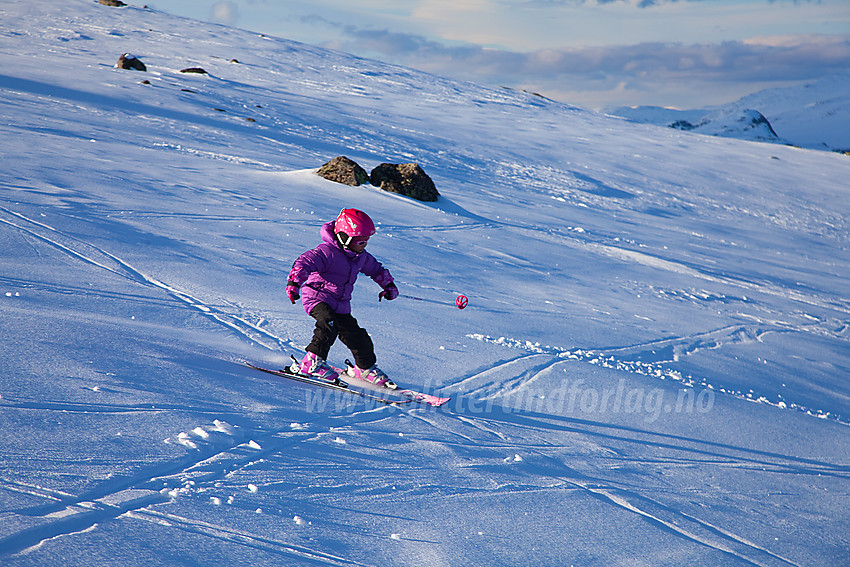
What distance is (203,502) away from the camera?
284 cm

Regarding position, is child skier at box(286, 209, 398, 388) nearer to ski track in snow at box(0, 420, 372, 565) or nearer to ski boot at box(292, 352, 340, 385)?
ski boot at box(292, 352, 340, 385)

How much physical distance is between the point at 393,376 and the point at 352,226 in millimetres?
1397

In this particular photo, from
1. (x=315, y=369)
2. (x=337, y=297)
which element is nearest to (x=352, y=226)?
(x=337, y=297)

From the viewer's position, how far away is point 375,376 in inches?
201

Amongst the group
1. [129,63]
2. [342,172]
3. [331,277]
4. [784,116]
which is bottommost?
[331,277]

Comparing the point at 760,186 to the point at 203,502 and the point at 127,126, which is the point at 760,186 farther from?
the point at 203,502

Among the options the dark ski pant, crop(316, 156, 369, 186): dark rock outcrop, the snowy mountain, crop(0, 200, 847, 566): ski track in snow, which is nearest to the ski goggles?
the dark ski pant

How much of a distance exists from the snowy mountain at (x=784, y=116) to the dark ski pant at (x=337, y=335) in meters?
92.6

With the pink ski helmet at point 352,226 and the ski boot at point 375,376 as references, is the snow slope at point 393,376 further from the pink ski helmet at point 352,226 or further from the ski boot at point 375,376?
the pink ski helmet at point 352,226

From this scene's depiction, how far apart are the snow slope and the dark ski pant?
43cm

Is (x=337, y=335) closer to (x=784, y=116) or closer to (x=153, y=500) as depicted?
(x=153, y=500)

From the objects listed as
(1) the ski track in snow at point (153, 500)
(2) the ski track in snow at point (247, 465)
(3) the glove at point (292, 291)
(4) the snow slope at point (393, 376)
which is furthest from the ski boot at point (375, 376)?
(1) the ski track in snow at point (153, 500)

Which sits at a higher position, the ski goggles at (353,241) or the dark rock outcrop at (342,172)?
the dark rock outcrop at (342,172)

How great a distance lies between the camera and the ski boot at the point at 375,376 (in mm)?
5070
